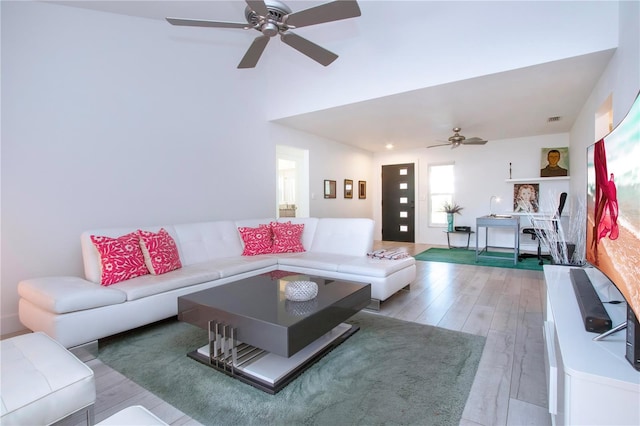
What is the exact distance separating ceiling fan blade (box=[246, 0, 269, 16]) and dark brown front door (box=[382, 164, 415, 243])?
20.3 feet

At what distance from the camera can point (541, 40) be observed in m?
2.91

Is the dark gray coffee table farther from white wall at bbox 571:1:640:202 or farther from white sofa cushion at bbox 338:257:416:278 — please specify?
white wall at bbox 571:1:640:202

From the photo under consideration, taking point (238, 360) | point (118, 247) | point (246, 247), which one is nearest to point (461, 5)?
point (246, 247)

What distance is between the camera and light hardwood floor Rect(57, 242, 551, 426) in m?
1.52

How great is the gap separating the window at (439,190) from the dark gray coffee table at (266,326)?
5.82 m

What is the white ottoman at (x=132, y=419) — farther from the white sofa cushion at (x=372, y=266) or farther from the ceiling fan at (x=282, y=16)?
the ceiling fan at (x=282, y=16)

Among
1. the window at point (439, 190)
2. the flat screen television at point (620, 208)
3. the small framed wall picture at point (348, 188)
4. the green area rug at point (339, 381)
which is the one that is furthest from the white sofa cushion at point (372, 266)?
the window at point (439, 190)

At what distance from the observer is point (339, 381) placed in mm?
1754

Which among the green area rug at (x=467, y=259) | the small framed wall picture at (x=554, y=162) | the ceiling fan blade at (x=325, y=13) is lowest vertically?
the green area rug at (x=467, y=259)

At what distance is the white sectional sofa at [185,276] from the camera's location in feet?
6.84

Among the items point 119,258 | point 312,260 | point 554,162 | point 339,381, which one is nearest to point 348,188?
point 312,260

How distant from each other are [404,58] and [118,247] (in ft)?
12.1

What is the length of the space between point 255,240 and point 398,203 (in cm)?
506

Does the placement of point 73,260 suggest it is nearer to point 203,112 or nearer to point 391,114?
point 203,112
